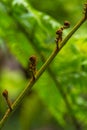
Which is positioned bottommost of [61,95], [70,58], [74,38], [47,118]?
[47,118]

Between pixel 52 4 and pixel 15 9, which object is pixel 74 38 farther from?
pixel 52 4

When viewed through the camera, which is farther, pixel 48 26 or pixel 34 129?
pixel 34 129

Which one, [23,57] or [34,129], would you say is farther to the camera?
[34,129]

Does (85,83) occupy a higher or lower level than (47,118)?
higher

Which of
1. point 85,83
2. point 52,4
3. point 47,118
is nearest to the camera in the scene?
point 85,83

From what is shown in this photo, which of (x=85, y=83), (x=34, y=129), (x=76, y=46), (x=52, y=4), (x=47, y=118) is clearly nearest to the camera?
(x=76, y=46)

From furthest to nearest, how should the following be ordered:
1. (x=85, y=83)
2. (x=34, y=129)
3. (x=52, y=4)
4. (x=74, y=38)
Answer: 1. (x=34, y=129)
2. (x=52, y=4)
3. (x=85, y=83)
4. (x=74, y=38)

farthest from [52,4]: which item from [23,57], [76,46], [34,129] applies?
[34,129]

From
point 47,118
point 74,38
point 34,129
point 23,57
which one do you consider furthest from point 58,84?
point 34,129

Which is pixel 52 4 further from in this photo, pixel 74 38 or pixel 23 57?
pixel 74 38
